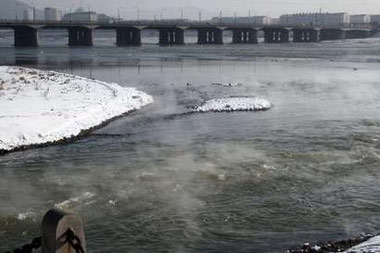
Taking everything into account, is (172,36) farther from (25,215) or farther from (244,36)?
(25,215)

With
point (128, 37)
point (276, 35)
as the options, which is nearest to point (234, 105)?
point (128, 37)

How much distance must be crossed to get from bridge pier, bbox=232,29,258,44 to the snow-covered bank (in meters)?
146

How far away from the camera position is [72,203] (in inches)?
510

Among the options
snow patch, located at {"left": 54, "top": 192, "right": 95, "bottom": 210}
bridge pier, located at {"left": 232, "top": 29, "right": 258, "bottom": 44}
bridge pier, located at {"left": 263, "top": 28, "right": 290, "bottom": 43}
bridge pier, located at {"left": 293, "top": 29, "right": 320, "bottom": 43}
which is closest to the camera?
snow patch, located at {"left": 54, "top": 192, "right": 95, "bottom": 210}

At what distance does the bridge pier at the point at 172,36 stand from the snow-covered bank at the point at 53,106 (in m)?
125

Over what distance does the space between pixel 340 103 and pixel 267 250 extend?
2323 centimetres

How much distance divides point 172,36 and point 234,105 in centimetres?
13970

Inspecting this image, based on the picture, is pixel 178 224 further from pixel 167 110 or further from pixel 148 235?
pixel 167 110


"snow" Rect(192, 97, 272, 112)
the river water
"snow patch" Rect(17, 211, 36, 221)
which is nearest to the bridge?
"snow" Rect(192, 97, 272, 112)

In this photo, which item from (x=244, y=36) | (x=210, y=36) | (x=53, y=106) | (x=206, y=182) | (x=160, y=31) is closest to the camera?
(x=206, y=182)

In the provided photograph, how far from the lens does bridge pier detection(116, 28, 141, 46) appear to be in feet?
507

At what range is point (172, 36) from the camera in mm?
166875

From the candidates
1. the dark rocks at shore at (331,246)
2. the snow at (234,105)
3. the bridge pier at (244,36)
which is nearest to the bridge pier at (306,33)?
the bridge pier at (244,36)

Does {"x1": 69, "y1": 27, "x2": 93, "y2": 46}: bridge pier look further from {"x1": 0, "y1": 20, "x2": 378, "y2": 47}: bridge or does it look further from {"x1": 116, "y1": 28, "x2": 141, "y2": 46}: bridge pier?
{"x1": 116, "y1": 28, "x2": 141, "y2": 46}: bridge pier
